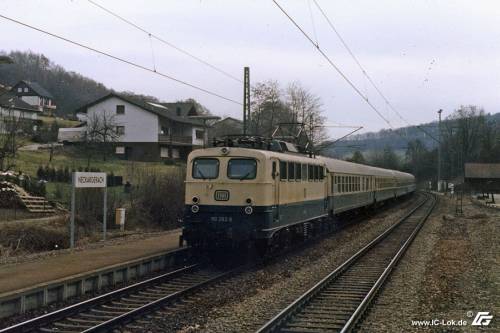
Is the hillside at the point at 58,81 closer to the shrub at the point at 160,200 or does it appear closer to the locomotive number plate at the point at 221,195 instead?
the shrub at the point at 160,200

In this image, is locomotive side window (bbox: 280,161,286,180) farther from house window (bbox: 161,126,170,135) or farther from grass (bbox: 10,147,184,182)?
house window (bbox: 161,126,170,135)

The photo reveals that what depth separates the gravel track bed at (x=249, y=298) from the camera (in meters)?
8.56

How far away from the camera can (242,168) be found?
45.3 feet

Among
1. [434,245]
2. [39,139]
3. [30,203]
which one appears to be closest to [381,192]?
[434,245]

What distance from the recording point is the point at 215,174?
14.0m

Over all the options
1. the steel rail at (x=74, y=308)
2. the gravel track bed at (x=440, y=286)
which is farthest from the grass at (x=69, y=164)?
the steel rail at (x=74, y=308)

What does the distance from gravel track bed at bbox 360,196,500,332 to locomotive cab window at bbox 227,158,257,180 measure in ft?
13.3

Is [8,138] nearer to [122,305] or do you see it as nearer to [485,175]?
[122,305]

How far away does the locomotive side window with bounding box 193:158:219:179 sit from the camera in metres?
14.1

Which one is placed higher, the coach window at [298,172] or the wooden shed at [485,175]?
the wooden shed at [485,175]

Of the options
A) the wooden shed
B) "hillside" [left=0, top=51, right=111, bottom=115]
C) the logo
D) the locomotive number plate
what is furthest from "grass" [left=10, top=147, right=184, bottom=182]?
"hillside" [left=0, top=51, right=111, bottom=115]

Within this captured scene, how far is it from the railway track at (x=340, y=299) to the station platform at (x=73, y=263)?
4.48 metres

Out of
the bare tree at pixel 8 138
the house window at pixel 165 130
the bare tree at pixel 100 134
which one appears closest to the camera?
the bare tree at pixel 8 138

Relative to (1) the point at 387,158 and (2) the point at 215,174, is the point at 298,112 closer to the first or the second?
(1) the point at 387,158
